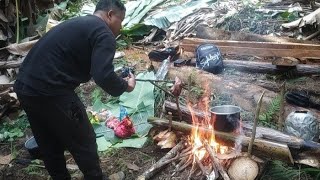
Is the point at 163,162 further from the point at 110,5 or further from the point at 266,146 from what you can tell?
the point at 110,5

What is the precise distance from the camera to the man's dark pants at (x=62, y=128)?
3.43m

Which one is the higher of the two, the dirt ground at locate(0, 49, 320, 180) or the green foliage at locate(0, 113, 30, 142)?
the dirt ground at locate(0, 49, 320, 180)

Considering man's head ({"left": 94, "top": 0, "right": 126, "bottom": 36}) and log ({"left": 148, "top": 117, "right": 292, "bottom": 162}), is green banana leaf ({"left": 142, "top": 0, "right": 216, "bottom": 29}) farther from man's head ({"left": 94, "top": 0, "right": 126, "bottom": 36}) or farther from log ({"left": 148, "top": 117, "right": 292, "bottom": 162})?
man's head ({"left": 94, "top": 0, "right": 126, "bottom": 36})

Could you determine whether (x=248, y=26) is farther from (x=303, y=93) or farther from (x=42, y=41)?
(x=42, y=41)

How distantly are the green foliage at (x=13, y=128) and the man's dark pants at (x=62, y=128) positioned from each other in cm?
225

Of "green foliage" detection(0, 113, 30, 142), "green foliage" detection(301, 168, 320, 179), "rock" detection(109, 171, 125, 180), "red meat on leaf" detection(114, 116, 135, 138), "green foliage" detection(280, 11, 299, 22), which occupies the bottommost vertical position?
"green foliage" detection(0, 113, 30, 142)

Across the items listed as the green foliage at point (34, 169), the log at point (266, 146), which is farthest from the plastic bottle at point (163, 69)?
the green foliage at point (34, 169)

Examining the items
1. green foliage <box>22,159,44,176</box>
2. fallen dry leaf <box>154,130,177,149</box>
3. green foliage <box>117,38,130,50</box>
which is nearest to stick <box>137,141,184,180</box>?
fallen dry leaf <box>154,130,177,149</box>

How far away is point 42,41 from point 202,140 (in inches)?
92.5

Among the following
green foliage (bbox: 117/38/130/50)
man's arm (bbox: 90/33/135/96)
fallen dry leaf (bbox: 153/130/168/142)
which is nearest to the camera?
man's arm (bbox: 90/33/135/96)

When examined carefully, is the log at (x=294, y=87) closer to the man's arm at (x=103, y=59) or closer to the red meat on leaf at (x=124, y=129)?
the red meat on leaf at (x=124, y=129)

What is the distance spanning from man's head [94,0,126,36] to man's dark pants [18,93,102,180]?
32.3 inches

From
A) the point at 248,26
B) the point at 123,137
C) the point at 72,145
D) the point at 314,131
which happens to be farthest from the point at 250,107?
the point at 248,26

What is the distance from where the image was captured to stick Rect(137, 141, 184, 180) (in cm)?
438
